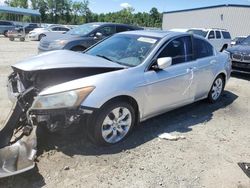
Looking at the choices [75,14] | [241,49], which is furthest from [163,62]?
[75,14]

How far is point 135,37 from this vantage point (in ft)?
18.2

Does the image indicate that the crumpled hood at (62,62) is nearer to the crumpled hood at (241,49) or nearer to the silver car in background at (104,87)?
the silver car in background at (104,87)

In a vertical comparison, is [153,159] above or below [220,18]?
below

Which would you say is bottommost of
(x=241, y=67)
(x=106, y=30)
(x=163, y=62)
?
(x=241, y=67)

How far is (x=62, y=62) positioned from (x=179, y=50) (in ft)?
7.34

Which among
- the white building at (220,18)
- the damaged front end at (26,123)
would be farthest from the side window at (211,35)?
the white building at (220,18)

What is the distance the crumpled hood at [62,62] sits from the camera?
4.21m

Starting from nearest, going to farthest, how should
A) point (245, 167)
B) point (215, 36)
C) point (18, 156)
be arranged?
point (18, 156) < point (245, 167) < point (215, 36)

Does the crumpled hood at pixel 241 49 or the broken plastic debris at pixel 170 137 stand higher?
the crumpled hood at pixel 241 49

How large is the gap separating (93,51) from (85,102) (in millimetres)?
1879

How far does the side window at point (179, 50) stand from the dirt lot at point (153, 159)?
44.4 inches

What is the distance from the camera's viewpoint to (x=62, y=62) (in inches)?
172

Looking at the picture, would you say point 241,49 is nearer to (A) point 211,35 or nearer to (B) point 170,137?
(A) point 211,35

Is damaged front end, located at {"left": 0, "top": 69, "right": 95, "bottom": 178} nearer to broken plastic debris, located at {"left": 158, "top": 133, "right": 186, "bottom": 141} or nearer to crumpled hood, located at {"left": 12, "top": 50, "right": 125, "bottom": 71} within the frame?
crumpled hood, located at {"left": 12, "top": 50, "right": 125, "bottom": 71}
